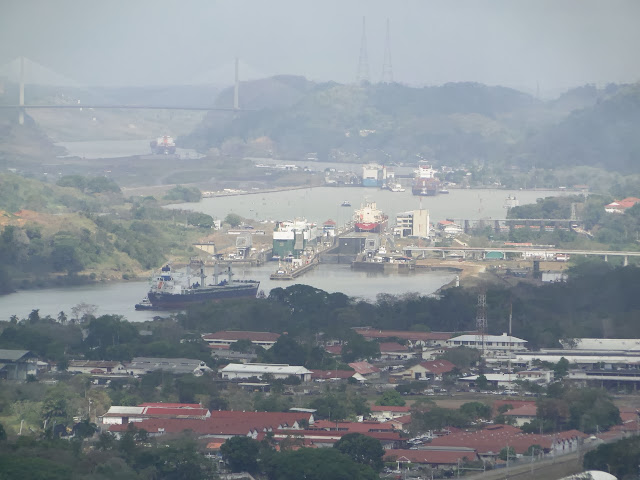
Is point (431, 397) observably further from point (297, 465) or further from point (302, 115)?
point (302, 115)

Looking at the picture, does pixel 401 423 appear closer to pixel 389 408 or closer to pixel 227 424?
pixel 389 408

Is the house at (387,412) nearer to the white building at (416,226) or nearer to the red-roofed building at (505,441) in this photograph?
the red-roofed building at (505,441)

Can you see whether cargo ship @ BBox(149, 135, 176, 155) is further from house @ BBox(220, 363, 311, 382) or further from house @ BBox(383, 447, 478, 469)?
house @ BBox(383, 447, 478, 469)

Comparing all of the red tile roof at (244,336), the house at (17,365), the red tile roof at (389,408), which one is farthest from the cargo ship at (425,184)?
the red tile roof at (389,408)

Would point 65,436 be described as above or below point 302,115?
below

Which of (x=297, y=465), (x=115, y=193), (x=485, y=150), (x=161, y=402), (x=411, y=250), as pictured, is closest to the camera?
(x=297, y=465)

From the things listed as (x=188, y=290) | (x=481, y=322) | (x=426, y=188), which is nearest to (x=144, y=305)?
(x=188, y=290)

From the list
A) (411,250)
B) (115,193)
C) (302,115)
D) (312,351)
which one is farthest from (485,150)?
(312,351)
